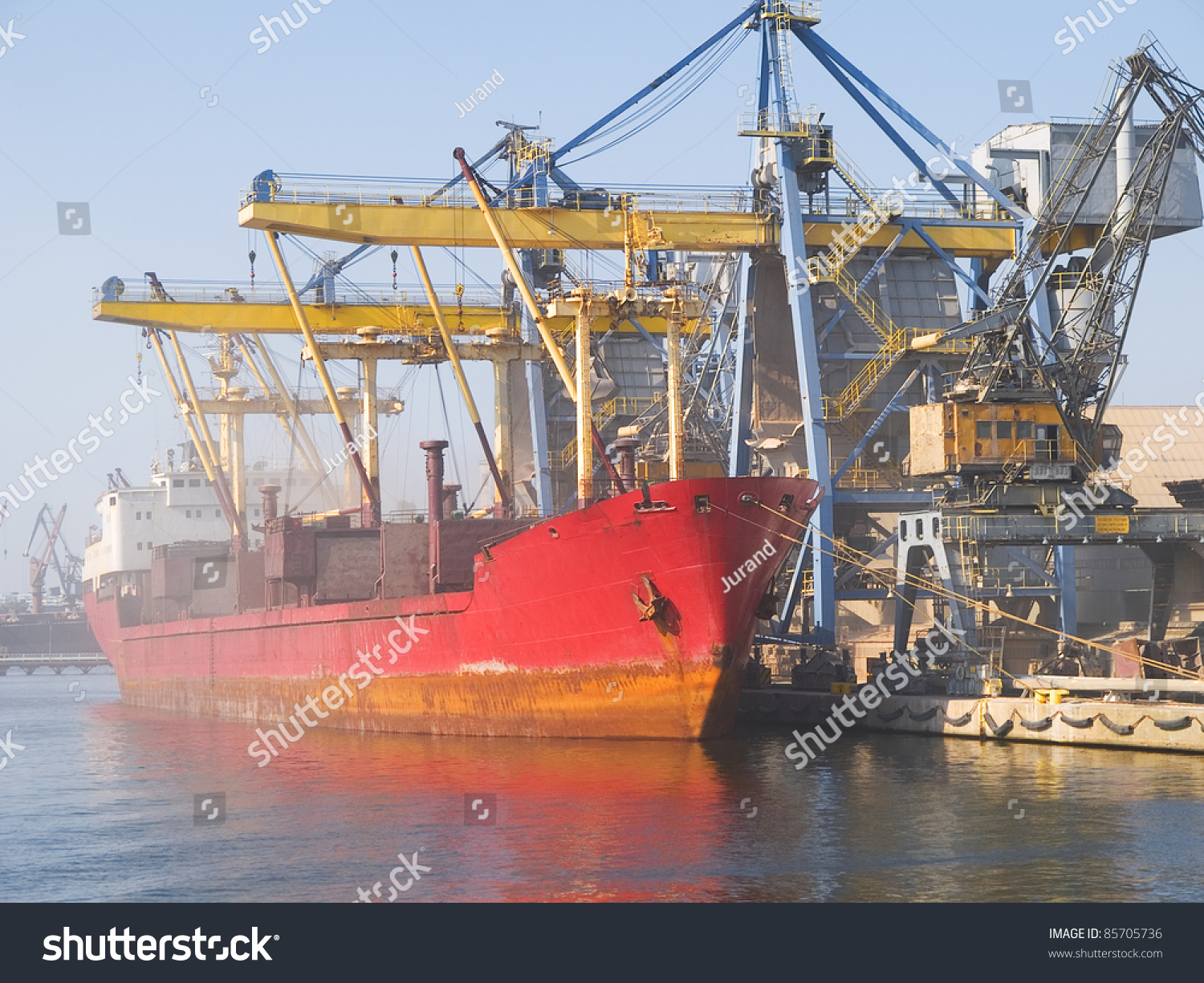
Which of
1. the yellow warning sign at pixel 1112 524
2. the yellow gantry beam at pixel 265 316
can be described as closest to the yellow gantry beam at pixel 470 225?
the yellow gantry beam at pixel 265 316

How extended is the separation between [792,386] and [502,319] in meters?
8.50

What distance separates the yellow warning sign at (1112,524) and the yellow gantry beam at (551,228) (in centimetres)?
1011

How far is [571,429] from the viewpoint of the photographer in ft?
145

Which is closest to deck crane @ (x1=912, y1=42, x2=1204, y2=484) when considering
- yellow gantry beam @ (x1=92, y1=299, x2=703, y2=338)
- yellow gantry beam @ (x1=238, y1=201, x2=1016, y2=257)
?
yellow gantry beam @ (x1=238, y1=201, x2=1016, y2=257)

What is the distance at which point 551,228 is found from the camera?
107ft

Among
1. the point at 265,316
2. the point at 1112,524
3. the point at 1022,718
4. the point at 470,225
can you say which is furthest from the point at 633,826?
the point at 265,316

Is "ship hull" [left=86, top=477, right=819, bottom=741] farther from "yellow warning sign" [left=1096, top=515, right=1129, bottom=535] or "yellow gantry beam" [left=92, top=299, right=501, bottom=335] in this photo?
"yellow gantry beam" [left=92, top=299, right=501, bottom=335]

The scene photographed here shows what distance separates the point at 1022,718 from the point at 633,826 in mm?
9486

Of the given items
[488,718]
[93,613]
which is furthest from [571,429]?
[93,613]

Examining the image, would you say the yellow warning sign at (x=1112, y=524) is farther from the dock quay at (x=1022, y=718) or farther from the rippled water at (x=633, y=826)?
the rippled water at (x=633, y=826)

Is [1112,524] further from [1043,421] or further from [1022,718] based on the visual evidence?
[1022,718]

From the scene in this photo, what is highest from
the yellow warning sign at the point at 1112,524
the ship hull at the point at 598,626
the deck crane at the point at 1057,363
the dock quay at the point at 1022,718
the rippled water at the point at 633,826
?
the deck crane at the point at 1057,363

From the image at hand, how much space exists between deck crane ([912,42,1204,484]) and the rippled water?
249 inches

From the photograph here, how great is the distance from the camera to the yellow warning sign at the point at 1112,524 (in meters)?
27.8
